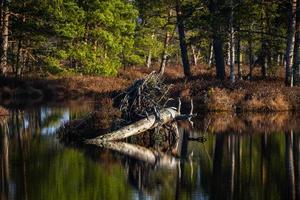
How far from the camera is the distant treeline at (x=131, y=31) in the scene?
3584cm

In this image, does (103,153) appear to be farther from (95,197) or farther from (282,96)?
(282,96)

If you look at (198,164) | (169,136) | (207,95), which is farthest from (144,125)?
(207,95)

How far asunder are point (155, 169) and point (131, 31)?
145ft

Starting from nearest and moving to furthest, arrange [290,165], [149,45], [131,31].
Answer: [290,165], [131,31], [149,45]

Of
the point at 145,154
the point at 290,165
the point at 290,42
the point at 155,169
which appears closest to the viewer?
the point at 155,169

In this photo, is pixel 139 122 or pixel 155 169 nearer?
pixel 155 169

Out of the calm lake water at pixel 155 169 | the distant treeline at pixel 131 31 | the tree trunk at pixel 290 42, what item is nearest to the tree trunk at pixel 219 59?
the distant treeline at pixel 131 31

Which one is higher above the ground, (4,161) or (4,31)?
(4,31)

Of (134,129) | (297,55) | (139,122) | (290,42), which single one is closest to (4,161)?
(134,129)

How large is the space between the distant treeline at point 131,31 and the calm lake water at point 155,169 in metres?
13.9

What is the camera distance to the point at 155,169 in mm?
16188

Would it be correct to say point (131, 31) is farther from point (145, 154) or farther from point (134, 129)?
point (145, 154)

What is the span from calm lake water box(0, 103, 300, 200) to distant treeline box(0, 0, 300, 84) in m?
13.9

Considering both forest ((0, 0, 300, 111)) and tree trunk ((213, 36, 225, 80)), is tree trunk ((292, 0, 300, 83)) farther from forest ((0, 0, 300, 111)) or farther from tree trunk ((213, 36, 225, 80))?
tree trunk ((213, 36, 225, 80))
